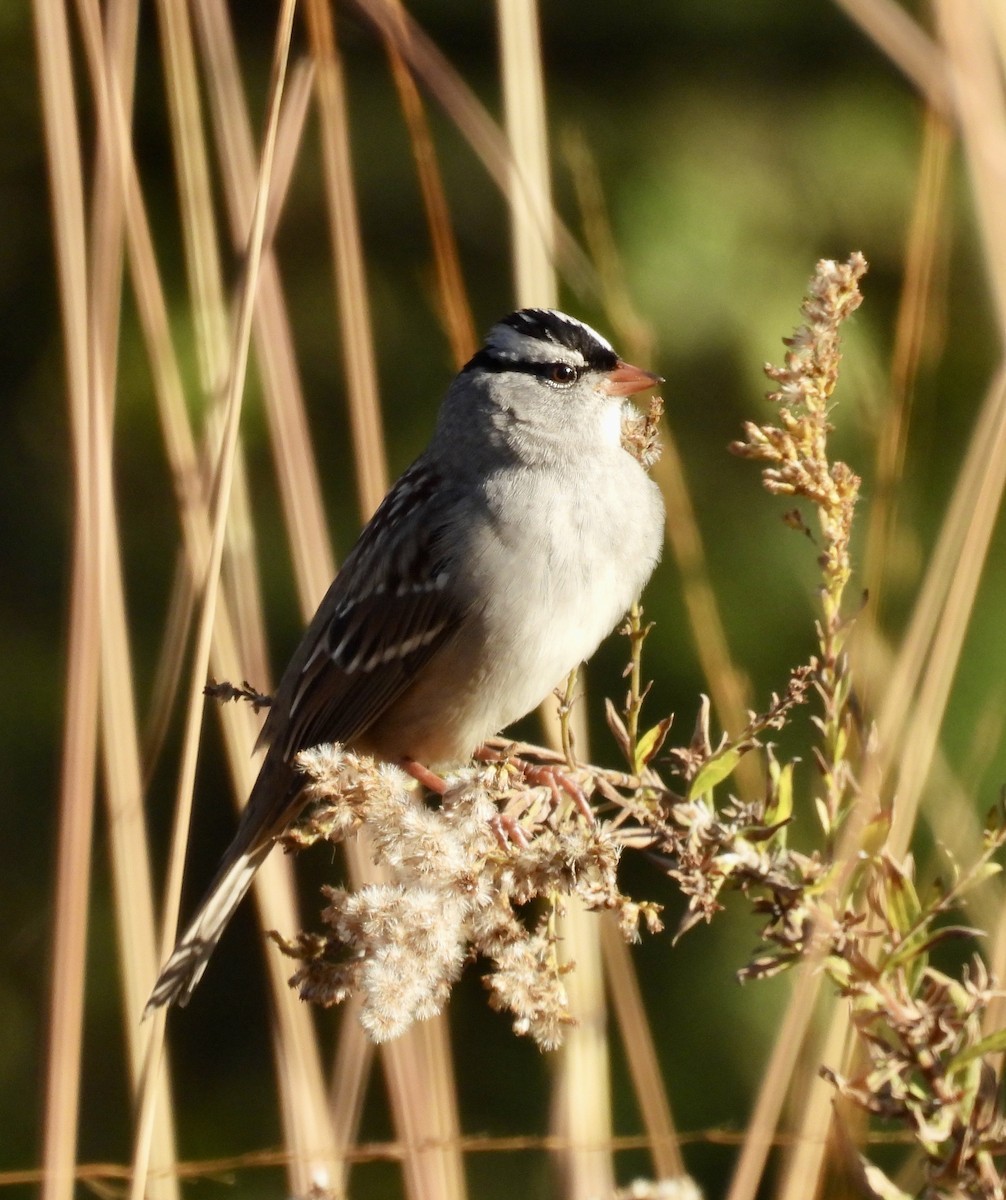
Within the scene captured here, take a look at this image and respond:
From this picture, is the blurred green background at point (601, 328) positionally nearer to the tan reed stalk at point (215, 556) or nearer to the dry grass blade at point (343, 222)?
the dry grass blade at point (343, 222)

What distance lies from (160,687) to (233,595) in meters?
0.14

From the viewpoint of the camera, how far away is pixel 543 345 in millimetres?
2398

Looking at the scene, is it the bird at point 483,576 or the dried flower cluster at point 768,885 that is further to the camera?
the bird at point 483,576

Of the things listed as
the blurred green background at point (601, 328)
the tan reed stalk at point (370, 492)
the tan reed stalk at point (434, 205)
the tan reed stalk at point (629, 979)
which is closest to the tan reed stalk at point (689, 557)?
the tan reed stalk at point (629, 979)

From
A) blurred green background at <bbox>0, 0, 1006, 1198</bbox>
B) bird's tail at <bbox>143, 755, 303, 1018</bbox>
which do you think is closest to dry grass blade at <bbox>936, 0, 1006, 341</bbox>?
bird's tail at <bbox>143, 755, 303, 1018</bbox>

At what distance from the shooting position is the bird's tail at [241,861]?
74.4 inches

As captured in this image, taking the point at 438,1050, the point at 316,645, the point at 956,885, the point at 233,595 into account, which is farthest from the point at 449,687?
the point at 956,885

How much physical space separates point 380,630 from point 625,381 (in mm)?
484

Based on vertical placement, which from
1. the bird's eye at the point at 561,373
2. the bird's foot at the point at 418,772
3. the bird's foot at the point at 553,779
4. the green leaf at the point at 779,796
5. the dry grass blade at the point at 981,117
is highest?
the dry grass blade at the point at 981,117

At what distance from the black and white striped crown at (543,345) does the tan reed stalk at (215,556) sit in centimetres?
89

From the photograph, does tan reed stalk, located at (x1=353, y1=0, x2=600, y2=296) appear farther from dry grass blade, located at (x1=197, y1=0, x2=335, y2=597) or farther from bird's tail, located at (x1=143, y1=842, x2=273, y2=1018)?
bird's tail, located at (x1=143, y1=842, x2=273, y2=1018)

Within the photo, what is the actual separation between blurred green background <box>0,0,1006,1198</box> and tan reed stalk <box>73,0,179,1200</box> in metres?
1.83

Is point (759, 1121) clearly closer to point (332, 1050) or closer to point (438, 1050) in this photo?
point (438, 1050)

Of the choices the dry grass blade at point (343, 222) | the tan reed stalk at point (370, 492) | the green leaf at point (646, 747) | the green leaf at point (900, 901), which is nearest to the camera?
the green leaf at point (900, 901)
